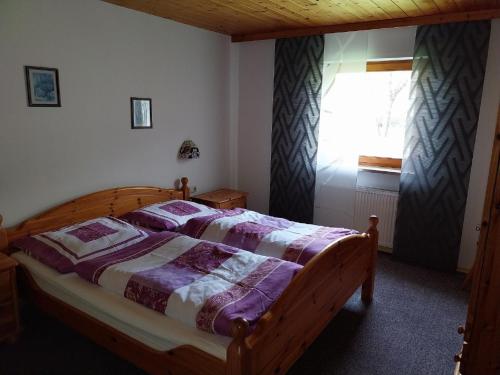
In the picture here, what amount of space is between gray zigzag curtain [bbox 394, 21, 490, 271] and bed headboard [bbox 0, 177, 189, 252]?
91.5 inches

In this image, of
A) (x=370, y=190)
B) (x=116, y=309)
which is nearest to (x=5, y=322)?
(x=116, y=309)

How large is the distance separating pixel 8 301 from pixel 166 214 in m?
1.29

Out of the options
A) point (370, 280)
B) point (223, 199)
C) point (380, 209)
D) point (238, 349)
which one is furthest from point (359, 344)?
point (223, 199)

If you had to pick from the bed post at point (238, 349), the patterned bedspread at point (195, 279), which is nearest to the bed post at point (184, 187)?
the patterned bedspread at point (195, 279)

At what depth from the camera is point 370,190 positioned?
3959mm

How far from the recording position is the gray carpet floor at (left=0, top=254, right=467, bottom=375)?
7.24 feet

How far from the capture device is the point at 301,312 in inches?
78.2

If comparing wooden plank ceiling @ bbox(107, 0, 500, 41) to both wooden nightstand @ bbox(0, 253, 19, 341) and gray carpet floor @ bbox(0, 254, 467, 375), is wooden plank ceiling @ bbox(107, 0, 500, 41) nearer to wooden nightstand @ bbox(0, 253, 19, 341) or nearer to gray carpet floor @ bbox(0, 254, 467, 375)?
wooden nightstand @ bbox(0, 253, 19, 341)

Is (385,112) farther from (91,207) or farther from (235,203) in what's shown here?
(91,207)

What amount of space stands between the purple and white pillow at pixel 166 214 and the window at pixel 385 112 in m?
1.86

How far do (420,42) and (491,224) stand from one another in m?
2.89

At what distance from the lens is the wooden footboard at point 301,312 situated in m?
1.56

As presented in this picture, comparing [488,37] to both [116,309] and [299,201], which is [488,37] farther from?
[116,309]

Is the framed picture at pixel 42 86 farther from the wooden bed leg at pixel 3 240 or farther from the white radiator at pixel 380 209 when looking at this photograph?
the white radiator at pixel 380 209
